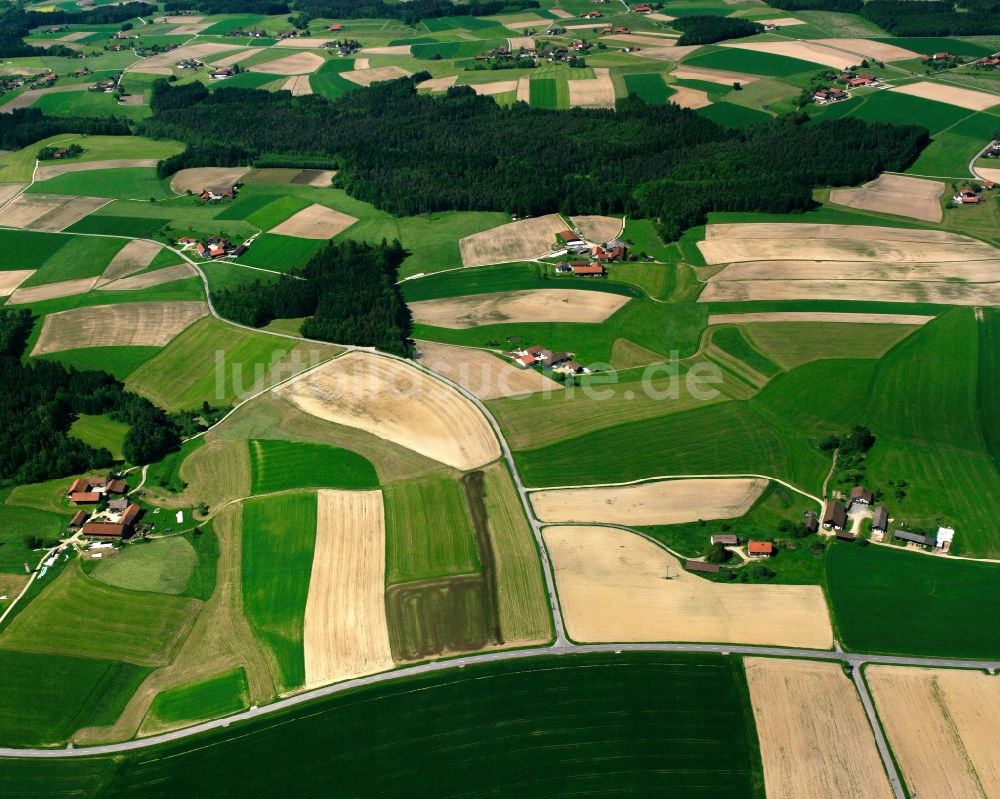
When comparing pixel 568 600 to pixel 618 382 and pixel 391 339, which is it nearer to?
pixel 618 382

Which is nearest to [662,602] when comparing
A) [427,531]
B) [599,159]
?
[427,531]

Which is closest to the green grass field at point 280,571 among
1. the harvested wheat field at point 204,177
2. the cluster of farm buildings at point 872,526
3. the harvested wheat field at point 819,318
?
the cluster of farm buildings at point 872,526

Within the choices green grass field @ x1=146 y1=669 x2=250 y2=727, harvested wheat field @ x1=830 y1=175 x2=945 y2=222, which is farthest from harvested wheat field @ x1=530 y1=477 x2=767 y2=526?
harvested wheat field @ x1=830 y1=175 x2=945 y2=222

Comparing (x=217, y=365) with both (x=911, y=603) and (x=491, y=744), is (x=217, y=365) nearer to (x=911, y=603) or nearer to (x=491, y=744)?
(x=491, y=744)

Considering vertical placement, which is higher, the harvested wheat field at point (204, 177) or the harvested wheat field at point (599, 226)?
the harvested wheat field at point (204, 177)

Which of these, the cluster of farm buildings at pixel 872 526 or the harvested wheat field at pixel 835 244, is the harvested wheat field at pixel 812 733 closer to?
the cluster of farm buildings at pixel 872 526
